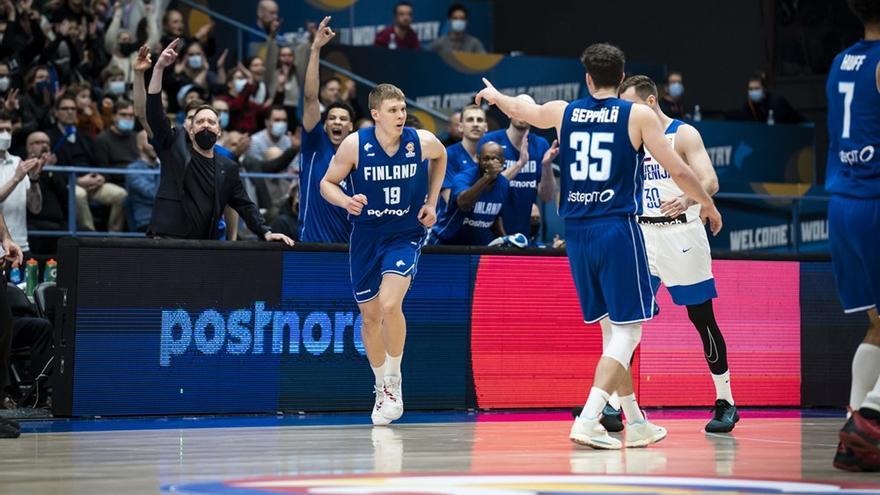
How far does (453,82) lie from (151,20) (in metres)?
3.95

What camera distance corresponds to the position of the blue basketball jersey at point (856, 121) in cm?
676

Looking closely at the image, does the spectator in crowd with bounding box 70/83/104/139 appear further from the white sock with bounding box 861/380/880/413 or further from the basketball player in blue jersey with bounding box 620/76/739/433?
the white sock with bounding box 861/380/880/413

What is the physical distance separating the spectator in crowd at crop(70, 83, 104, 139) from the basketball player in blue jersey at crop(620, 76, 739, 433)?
7.52 meters

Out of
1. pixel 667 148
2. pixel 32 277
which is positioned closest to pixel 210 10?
pixel 32 277

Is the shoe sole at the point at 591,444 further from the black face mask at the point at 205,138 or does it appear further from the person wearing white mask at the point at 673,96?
the person wearing white mask at the point at 673,96

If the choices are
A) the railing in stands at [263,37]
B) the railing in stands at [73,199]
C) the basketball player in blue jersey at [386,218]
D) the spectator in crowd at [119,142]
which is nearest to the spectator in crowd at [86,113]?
the spectator in crowd at [119,142]

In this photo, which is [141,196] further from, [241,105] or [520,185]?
[520,185]

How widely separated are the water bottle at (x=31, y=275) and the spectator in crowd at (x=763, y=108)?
35.4 feet

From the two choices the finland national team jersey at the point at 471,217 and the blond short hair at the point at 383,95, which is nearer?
the blond short hair at the point at 383,95

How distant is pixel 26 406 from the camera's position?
402 inches

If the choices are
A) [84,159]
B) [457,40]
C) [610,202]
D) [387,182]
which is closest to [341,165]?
[387,182]

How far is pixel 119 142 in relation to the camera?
14.4 metres

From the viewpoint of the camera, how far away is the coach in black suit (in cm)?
1019

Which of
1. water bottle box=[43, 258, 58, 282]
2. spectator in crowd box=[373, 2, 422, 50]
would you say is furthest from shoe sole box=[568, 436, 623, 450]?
spectator in crowd box=[373, 2, 422, 50]
